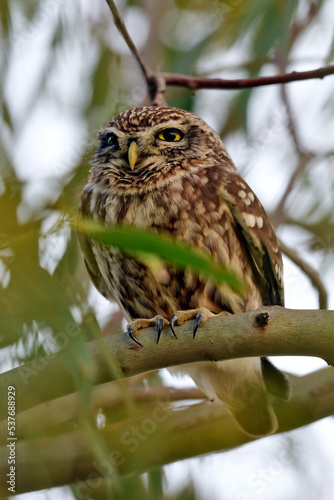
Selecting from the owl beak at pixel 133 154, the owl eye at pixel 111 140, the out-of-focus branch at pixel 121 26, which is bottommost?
the owl beak at pixel 133 154

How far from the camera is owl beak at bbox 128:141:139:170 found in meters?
2.49

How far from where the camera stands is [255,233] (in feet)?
7.96

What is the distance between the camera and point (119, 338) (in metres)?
1.83

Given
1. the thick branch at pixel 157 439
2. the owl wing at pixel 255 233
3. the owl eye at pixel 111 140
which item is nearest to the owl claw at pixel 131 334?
the thick branch at pixel 157 439

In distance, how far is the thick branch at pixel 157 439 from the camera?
6.06 feet

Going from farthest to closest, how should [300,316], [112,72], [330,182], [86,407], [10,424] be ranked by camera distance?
[330,182] < [112,72] < [300,316] < [10,424] < [86,407]

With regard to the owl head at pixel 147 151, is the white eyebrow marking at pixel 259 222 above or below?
below

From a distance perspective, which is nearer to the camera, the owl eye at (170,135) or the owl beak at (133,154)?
the owl beak at (133,154)

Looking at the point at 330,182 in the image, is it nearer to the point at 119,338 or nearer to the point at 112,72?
the point at 112,72

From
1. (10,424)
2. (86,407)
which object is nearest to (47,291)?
(86,407)

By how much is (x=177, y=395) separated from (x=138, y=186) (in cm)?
89

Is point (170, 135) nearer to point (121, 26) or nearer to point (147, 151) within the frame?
point (147, 151)

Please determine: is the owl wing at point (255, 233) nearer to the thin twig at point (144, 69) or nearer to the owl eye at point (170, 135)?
the owl eye at point (170, 135)

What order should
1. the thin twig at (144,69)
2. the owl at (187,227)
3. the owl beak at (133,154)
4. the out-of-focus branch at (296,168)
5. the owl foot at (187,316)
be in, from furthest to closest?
the out-of-focus branch at (296,168)
the owl beak at (133,154)
the owl at (187,227)
the thin twig at (144,69)
the owl foot at (187,316)
